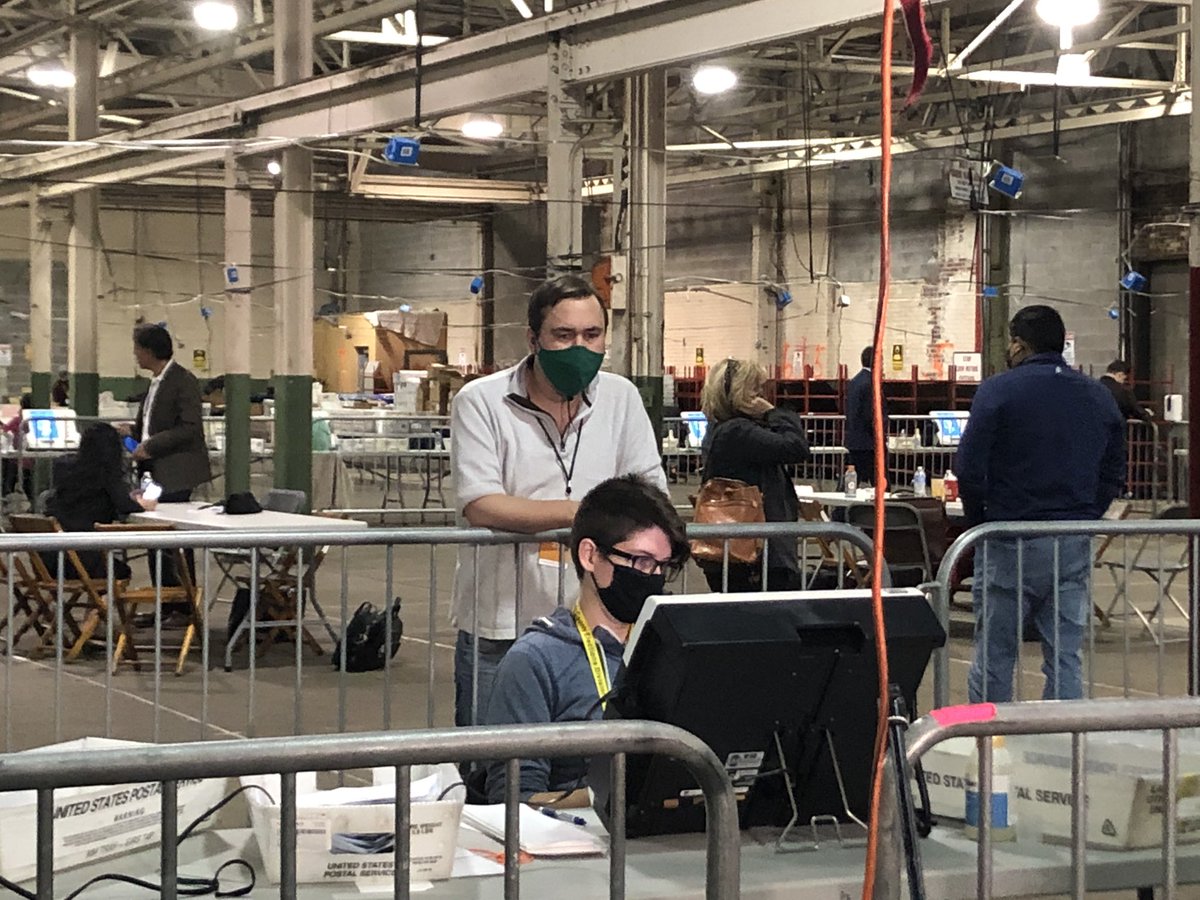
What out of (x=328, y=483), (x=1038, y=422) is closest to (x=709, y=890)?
(x=1038, y=422)

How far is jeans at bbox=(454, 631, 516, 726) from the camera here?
4324 millimetres

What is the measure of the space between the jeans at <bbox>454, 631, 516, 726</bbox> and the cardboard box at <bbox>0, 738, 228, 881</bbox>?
1.51m

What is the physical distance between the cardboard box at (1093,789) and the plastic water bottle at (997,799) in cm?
2

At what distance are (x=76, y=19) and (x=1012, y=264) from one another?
495 inches

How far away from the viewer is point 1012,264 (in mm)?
22781

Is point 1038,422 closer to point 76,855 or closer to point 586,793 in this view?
point 586,793

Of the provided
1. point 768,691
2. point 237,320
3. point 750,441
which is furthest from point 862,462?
point 768,691

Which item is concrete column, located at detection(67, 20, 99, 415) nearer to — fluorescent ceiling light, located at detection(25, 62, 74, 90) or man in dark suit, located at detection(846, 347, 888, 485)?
fluorescent ceiling light, located at detection(25, 62, 74, 90)

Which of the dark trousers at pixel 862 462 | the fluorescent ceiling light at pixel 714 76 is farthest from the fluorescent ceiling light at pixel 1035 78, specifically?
the dark trousers at pixel 862 462

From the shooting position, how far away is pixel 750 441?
7.78m

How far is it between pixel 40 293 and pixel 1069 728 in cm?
2413

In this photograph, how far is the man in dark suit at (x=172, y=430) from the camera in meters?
9.96

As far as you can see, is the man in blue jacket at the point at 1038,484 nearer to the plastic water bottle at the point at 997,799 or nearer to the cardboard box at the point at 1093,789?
the cardboard box at the point at 1093,789

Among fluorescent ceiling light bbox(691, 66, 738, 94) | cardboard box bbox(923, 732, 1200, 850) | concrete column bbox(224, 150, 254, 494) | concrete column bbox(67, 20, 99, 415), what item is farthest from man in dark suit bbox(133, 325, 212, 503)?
concrete column bbox(67, 20, 99, 415)
